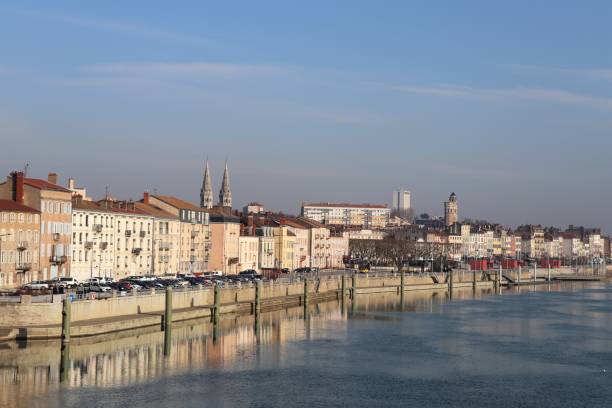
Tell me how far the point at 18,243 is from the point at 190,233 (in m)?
38.7

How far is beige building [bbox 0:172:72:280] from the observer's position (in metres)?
90.1

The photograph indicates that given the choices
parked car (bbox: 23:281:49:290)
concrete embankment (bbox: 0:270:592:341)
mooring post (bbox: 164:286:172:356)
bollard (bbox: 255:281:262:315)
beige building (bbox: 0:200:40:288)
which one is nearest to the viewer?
concrete embankment (bbox: 0:270:592:341)

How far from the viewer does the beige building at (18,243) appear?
84188 millimetres

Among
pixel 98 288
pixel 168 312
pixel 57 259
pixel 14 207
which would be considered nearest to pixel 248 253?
pixel 57 259

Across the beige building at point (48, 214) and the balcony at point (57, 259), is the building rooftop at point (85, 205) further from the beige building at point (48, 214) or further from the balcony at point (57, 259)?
the balcony at point (57, 259)

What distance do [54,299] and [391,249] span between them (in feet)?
428

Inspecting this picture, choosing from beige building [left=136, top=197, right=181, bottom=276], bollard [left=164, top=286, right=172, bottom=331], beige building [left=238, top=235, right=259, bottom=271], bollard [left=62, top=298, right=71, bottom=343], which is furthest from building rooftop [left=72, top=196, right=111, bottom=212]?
bollard [left=62, top=298, right=71, bottom=343]

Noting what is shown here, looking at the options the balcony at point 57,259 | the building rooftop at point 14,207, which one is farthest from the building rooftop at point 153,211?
the building rooftop at point 14,207

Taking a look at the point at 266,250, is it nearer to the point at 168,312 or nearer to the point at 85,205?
the point at 85,205

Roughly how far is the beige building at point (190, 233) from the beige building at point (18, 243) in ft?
106

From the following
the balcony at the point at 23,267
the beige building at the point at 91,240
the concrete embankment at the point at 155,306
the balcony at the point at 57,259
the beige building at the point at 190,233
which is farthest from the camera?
the beige building at the point at 190,233

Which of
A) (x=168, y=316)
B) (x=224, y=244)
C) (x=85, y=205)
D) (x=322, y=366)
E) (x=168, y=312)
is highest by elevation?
(x=85, y=205)

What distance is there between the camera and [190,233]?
124 metres

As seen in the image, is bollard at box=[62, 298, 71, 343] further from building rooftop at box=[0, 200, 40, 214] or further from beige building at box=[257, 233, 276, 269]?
beige building at box=[257, 233, 276, 269]
